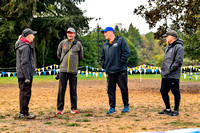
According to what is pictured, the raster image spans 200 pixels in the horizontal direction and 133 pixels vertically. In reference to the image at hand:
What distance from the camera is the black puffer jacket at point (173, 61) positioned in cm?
652

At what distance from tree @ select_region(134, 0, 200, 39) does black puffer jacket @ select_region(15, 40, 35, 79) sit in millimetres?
7830

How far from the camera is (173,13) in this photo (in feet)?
45.5

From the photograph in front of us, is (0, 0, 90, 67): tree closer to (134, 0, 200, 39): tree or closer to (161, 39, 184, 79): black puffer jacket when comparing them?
(134, 0, 200, 39): tree

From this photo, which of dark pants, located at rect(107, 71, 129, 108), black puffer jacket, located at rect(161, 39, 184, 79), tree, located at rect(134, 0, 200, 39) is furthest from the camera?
tree, located at rect(134, 0, 200, 39)

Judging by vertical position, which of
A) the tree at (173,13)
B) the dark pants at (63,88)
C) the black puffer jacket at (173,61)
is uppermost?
the tree at (173,13)

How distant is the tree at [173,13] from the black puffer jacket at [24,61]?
308 inches

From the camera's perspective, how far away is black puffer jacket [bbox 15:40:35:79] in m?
6.35

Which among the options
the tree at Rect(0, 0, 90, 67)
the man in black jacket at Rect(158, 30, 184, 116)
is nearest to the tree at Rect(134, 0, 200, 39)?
the man in black jacket at Rect(158, 30, 184, 116)

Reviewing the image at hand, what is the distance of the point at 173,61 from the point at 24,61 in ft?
10.4

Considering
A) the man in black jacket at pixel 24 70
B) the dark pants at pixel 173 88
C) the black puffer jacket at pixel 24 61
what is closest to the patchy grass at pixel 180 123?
the dark pants at pixel 173 88

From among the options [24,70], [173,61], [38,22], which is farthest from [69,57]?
[38,22]

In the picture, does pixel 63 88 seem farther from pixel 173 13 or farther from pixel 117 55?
pixel 173 13

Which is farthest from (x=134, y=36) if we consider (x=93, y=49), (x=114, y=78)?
(x=114, y=78)

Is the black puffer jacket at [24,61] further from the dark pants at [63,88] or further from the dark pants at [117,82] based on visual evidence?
the dark pants at [117,82]
